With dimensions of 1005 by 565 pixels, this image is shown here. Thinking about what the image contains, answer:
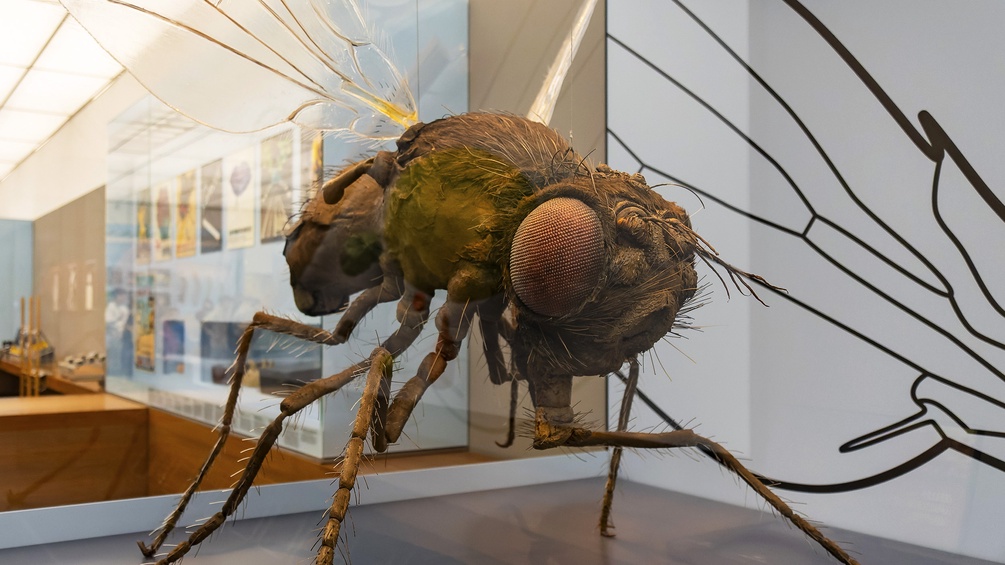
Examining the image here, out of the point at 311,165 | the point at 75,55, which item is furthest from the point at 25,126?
the point at 311,165

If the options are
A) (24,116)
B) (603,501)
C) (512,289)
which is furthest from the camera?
(603,501)

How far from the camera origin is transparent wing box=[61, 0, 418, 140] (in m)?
1.40

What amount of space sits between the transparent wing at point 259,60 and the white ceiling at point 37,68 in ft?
0.26

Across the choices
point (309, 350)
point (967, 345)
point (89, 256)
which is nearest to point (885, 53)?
point (967, 345)

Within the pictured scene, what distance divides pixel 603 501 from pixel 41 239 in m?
1.26

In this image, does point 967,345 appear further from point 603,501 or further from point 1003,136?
point 603,501

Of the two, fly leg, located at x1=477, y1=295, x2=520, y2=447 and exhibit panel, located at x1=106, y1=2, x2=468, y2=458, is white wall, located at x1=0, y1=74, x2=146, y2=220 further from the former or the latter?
fly leg, located at x1=477, y1=295, x2=520, y2=447

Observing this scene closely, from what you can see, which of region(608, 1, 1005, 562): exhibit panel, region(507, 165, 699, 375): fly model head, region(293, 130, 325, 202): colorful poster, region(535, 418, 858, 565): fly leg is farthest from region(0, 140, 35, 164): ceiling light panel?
region(608, 1, 1005, 562): exhibit panel

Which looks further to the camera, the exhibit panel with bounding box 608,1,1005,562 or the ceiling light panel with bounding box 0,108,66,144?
the ceiling light panel with bounding box 0,108,66,144

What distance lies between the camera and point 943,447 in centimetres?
134

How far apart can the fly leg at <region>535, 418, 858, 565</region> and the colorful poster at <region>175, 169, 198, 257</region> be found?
0.92 meters

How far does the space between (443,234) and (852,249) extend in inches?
29.4

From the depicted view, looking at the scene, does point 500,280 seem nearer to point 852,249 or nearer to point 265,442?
point 265,442

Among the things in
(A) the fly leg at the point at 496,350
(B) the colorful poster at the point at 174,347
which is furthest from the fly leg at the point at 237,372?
(A) the fly leg at the point at 496,350
